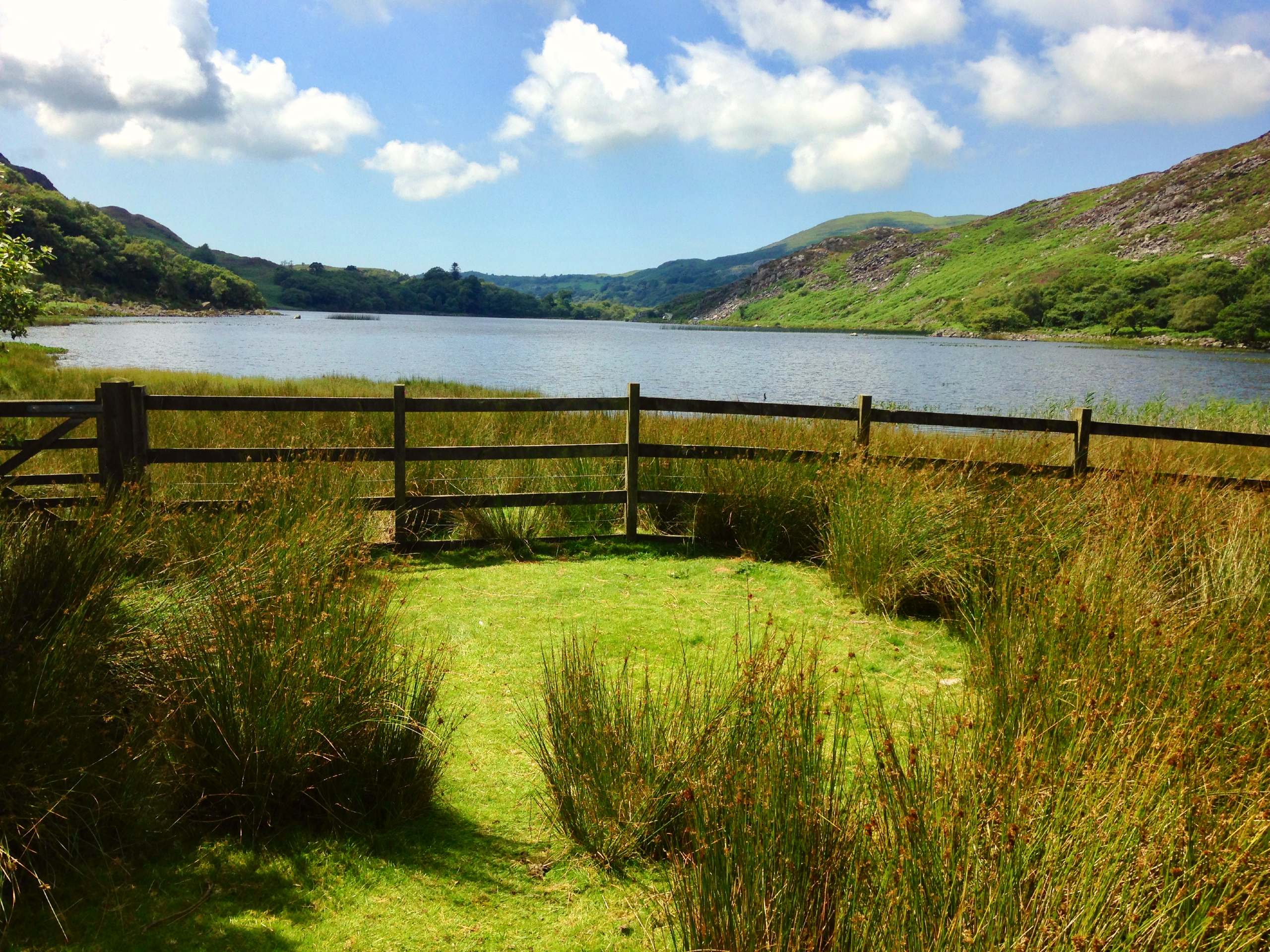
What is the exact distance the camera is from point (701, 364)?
56.1 meters

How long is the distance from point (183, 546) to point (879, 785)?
13.8ft

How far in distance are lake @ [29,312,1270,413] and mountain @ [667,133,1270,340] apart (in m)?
18.0

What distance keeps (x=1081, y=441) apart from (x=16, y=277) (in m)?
9.86

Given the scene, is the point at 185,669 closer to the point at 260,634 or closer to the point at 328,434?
the point at 260,634

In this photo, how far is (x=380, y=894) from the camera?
2979 mm

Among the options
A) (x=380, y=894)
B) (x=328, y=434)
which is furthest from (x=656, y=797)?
(x=328, y=434)

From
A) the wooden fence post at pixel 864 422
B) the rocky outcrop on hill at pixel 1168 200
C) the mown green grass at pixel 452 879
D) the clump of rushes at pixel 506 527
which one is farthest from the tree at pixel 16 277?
the rocky outcrop on hill at pixel 1168 200

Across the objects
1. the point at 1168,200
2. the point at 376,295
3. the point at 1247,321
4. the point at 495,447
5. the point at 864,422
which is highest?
the point at 1168,200

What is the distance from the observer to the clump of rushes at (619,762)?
321 cm

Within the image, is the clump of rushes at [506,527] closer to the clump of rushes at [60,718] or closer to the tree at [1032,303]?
the clump of rushes at [60,718]

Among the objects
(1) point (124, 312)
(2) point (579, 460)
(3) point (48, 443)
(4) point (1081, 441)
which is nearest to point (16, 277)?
(3) point (48, 443)

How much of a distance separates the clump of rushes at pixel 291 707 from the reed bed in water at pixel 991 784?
2.23 ft

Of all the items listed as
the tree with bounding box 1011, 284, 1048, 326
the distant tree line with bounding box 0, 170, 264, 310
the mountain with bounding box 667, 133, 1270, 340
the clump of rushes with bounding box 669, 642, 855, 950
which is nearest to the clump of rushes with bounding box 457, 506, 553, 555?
the clump of rushes with bounding box 669, 642, 855, 950

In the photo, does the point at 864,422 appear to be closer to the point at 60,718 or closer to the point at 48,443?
the point at 60,718
